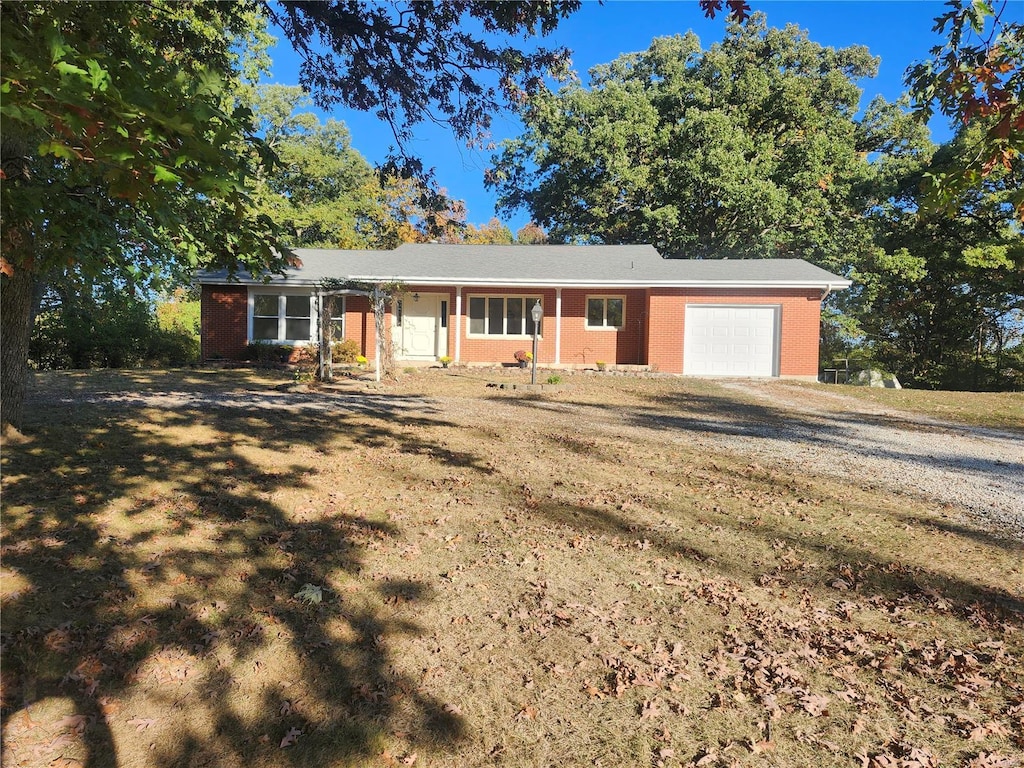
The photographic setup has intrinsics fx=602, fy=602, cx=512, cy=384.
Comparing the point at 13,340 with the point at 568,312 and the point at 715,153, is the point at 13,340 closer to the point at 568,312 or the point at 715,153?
the point at 568,312

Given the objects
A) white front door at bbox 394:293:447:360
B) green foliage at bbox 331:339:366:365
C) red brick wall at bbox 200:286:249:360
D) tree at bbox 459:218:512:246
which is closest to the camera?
green foliage at bbox 331:339:366:365

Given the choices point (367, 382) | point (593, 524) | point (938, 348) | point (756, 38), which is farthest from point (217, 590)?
point (756, 38)

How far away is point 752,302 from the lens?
1858 cm

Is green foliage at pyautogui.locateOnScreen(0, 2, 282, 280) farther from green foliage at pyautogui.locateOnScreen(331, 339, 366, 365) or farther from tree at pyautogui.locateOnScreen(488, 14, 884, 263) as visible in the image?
tree at pyautogui.locateOnScreen(488, 14, 884, 263)

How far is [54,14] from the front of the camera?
3416mm

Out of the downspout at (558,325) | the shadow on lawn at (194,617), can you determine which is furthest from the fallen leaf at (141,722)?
the downspout at (558,325)

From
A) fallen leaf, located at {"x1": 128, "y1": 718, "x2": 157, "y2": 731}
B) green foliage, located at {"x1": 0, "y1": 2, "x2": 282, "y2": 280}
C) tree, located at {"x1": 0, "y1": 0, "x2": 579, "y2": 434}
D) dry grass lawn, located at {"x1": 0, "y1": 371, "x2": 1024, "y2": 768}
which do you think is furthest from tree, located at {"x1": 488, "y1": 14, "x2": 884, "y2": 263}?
fallen leaf, located at {"x1": 128, "y1": 718, "x2": 157, "y2": 731}

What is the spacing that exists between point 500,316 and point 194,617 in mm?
16780

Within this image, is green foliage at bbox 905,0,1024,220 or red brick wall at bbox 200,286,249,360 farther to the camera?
red brick wall at bbox 200,286,249,360

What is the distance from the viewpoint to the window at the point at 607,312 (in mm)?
19688

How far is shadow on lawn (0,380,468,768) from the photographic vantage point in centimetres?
258

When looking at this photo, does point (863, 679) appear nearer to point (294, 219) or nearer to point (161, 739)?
point (161, 739)

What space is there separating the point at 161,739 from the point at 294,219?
27.0 meters

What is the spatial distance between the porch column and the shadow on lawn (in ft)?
43.9
